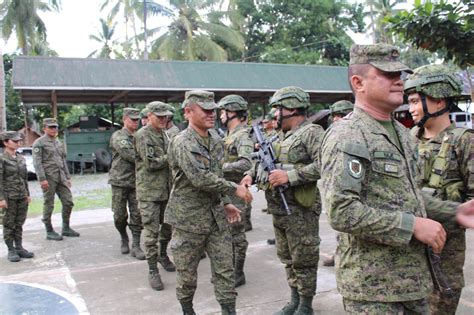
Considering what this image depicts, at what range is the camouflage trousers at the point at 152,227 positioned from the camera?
16.1 ft

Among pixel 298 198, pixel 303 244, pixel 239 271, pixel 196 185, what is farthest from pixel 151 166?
pixel 303 244

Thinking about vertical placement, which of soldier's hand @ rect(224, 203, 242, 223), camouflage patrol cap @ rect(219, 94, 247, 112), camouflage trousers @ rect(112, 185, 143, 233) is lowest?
camouflage trousers @ rect(112, 185, 143, 233)

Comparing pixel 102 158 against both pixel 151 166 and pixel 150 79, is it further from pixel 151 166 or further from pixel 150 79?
pixel 151 166

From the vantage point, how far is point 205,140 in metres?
3.86

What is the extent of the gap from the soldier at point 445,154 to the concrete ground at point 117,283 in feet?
3.97

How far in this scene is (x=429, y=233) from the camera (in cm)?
186

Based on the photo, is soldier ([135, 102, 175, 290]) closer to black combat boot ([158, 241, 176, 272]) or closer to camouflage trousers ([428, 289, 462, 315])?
black combat boot ([158, 241, 176, 272])

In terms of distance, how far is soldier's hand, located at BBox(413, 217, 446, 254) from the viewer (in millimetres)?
1857

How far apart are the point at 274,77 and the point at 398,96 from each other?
18332 millimetres

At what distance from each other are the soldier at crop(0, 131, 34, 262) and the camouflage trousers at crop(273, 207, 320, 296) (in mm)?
4091

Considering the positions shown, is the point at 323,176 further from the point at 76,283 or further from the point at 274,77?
the point at 274,77

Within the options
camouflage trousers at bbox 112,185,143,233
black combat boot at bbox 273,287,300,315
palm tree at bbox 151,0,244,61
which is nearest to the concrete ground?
black combat boot at bbox 273,287,300,315

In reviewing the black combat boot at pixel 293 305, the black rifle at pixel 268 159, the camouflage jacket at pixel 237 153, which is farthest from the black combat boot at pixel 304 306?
the camouflage jacket at pixel 237 153

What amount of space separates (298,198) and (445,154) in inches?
48.0
